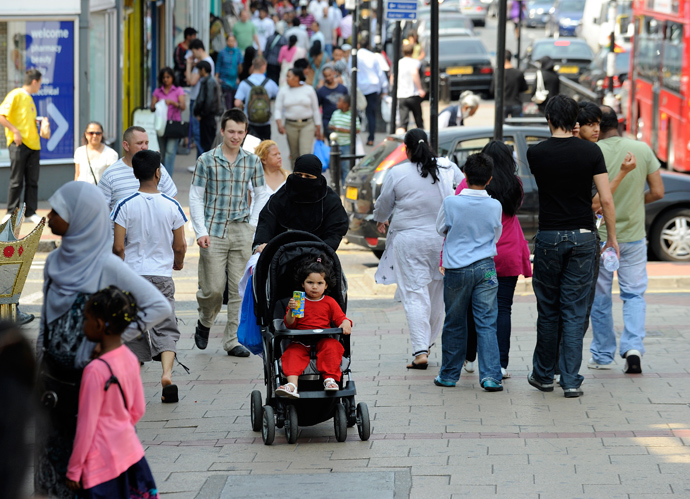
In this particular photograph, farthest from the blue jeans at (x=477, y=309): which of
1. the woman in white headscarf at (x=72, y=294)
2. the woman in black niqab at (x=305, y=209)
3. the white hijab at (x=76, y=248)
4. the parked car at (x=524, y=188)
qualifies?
the parked car at (x=524, y=188)

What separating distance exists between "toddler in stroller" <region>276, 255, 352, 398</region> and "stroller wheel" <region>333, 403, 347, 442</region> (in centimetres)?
18

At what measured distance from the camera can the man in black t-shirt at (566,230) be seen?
293 inches

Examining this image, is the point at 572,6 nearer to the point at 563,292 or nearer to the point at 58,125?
the point at 58,125

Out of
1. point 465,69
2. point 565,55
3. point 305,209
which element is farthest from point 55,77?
point 565,55

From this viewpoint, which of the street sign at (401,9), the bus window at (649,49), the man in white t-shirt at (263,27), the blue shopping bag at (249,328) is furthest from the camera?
the man in white t-shirt at (263,27)

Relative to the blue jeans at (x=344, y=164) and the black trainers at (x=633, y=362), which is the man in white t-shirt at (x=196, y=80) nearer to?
the blue jeans at (x=344, y=164)

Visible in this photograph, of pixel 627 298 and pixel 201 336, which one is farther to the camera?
pixel 201 336

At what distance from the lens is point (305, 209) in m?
7.46

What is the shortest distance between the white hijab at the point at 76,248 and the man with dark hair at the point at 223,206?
3.74 meters

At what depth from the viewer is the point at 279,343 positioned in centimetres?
679

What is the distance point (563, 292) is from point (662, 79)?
14.8m

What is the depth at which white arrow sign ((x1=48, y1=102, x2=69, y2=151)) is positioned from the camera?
1706cm

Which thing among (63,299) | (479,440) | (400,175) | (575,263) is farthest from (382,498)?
(400,175)

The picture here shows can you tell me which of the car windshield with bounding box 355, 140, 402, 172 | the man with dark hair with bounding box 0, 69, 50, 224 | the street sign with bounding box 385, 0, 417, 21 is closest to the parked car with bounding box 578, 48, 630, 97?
the street sign with bounding box 385, 0, 417, 21
